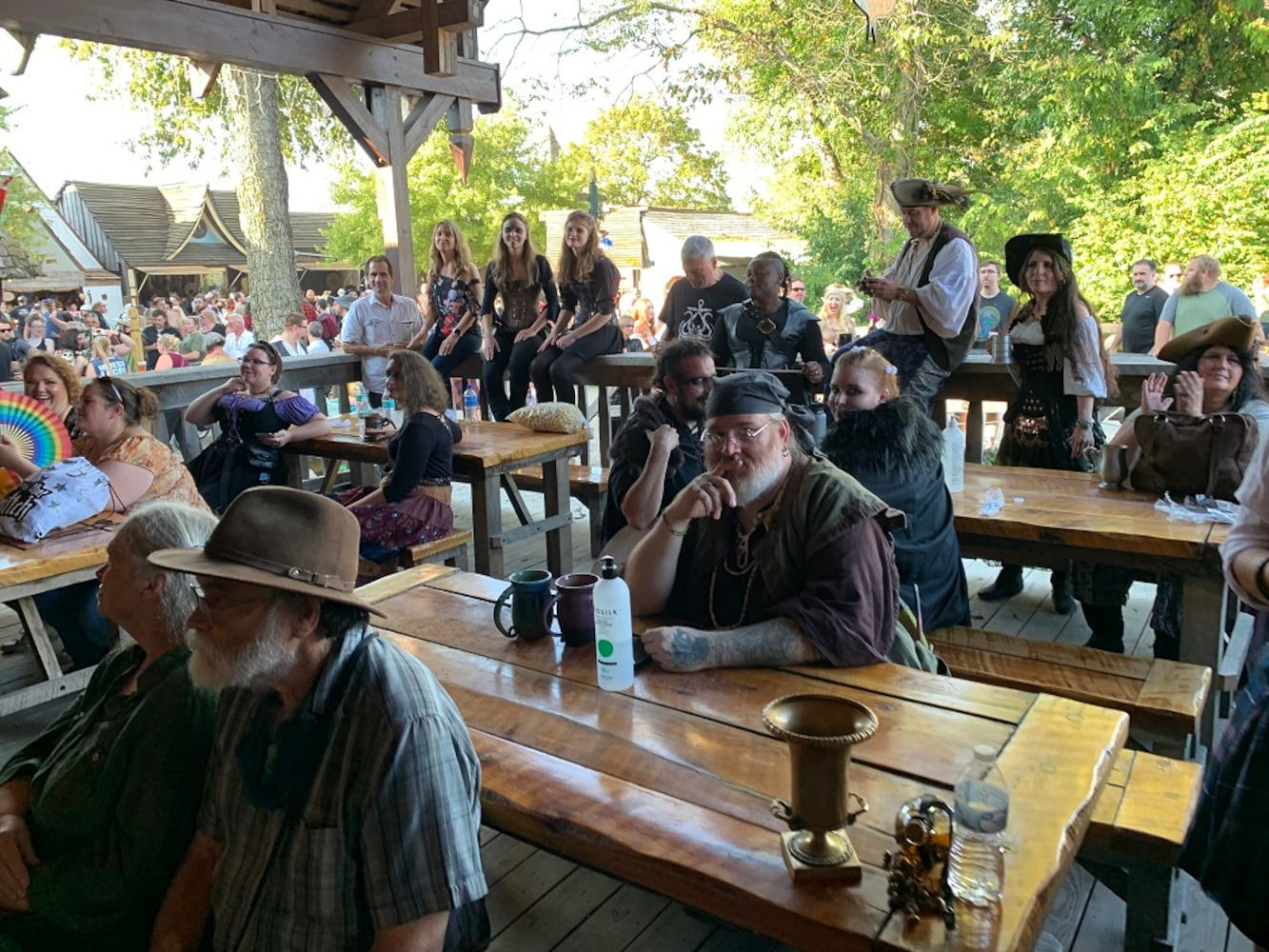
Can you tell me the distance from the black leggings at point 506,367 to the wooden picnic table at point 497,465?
0.85 meters

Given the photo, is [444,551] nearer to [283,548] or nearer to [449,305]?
[449,305]

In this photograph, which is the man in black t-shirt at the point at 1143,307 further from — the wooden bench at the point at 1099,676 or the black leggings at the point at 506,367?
the wooden bench at the point at 1099,676

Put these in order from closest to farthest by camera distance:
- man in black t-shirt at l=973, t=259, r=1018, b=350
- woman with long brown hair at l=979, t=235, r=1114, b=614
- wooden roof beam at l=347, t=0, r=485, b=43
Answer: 1. woman with long brown hair at l=979, t=235, r=1114, b=614
2. wooden roof beam at l=347, t=0, r=485, b=43
3. man in black t-shirt at l=973, t=259, r=1018, b=350

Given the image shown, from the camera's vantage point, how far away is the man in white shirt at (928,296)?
4.34 meters

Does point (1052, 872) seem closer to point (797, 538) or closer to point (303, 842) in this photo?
point (797, 538)

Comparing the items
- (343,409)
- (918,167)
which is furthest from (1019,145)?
(343,409)

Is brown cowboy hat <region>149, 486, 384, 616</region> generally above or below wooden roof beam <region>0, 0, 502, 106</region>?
below

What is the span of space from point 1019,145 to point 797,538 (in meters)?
15.9

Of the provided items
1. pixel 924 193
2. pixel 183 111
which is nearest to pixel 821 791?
pixel 924 193

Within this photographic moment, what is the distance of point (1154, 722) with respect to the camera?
7.94ft

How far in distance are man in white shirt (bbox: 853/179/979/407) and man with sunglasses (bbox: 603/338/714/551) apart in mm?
1529

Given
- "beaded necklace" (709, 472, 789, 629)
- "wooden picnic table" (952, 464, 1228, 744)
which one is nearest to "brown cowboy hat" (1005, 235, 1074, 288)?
"wooden picnic table" (952, 464, 1228, 744)

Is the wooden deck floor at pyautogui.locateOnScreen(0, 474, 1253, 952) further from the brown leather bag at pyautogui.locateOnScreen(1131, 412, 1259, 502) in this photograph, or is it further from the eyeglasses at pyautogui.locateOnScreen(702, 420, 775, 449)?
the brown leather bag at pyautogui.locateOnScreen(1131, 412, 1259, 502)

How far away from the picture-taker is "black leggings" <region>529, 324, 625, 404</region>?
576cm
